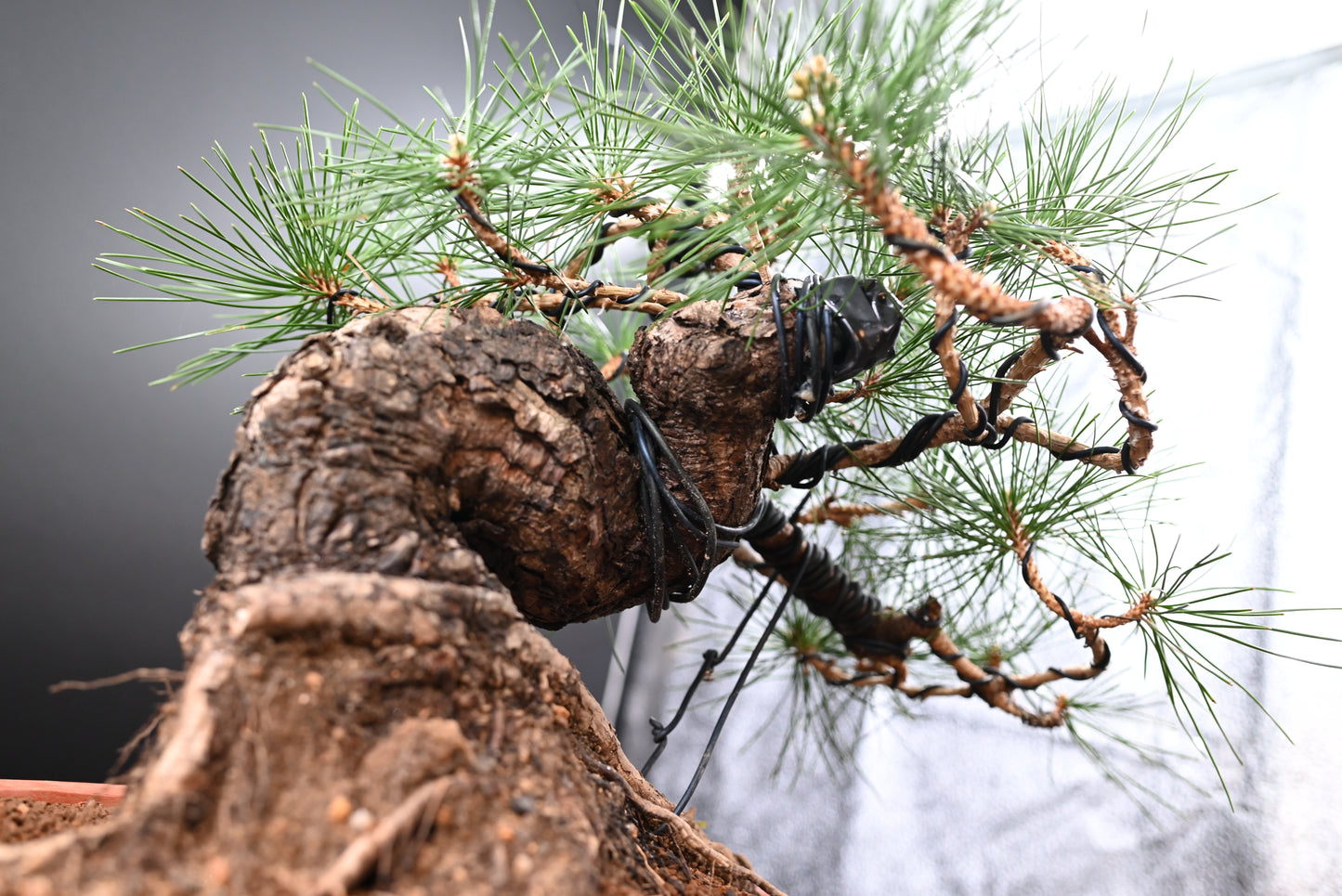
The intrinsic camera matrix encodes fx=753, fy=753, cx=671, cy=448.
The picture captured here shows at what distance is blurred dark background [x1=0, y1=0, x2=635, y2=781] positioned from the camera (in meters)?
0.72

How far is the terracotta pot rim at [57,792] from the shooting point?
19.1 inches

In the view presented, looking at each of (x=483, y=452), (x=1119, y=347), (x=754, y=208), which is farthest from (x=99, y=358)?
(x=1119, y=347)

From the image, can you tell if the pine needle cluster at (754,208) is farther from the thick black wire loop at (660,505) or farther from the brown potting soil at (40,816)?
the brown potting soil at (40,816)

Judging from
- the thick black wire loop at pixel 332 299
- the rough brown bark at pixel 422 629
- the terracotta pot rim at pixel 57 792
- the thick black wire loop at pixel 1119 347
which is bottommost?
the terracotta pot rim at pixel 57 792

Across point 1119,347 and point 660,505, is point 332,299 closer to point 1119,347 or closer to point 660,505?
point 660,505

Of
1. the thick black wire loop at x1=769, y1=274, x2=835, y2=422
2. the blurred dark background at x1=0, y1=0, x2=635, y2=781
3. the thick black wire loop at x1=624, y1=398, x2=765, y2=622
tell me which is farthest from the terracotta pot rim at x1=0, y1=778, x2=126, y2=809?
the thick black wire loop at x1=769, y1=274, x2=835, y2=422

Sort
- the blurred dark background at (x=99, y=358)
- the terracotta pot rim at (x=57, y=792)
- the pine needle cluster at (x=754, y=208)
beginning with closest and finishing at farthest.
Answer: the pine needle cluster at (x=754, y=208), the terracotta pot rim at (x=57, y=792), the blurred dark background at (x=99, y=358)

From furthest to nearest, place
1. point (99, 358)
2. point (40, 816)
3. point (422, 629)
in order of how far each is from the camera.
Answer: point (99, 358), point (40, 816), point (422, 629)

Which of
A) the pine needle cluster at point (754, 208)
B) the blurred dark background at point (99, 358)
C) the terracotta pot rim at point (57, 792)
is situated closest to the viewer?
the pine needle cluster at point (754, 208)

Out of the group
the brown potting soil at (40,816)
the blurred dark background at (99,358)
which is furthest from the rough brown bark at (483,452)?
the blurred dark background at (99,358)

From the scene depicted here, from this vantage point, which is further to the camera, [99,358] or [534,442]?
[99,358]

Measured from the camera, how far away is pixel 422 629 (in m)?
0.32

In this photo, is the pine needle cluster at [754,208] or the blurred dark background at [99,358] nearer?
the pine needle cluster at [754,208]

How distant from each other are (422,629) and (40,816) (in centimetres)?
30
